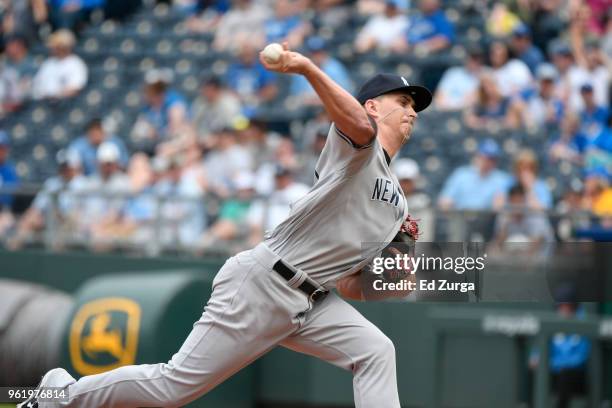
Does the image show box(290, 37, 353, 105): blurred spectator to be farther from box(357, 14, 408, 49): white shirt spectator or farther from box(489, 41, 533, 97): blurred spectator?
box(489, 41, 533, 97): blurred spectator

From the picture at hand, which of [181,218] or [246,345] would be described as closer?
[246,345]

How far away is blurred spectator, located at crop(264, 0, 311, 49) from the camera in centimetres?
1298

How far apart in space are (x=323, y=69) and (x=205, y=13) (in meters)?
3.42

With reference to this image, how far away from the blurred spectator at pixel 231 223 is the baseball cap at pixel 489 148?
203 cm

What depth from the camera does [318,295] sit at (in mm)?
5316

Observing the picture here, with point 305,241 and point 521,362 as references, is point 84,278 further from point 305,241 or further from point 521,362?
point 305,241

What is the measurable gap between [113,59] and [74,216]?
16.2ft

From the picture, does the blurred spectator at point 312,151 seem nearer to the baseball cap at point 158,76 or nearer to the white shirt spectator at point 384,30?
the white shirt spectator at point 384,30

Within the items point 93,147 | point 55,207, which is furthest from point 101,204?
point 93,147

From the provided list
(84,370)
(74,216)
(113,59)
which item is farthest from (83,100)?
(84,370)

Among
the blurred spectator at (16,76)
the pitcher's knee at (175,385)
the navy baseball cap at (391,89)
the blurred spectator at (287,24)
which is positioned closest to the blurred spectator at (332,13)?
the blurred spectator at (287,24)

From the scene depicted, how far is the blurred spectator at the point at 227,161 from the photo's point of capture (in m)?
10.9

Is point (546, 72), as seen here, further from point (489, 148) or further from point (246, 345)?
point (246, 345)

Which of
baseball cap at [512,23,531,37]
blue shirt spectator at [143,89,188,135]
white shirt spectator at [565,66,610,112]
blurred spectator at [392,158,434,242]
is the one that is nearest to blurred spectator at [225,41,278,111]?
blue shirt spectator at [143,89,188,135]
